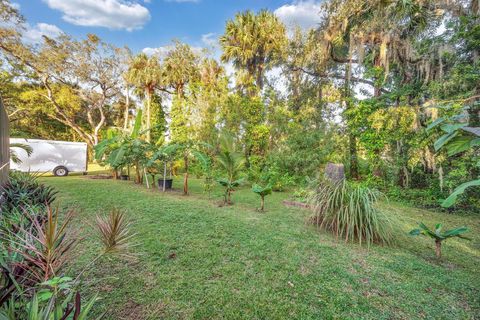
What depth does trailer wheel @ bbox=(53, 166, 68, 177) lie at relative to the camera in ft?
38.1

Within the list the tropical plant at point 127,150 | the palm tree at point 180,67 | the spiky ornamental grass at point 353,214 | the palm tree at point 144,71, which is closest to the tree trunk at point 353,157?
the spiky ornamental grass at point 353,214

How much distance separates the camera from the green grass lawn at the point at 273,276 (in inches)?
77.0

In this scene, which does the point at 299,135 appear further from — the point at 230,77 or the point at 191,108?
the point at 191,108

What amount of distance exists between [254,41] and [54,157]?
1305 centimetres

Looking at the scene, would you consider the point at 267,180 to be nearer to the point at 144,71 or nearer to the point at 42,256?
the point at 42,256

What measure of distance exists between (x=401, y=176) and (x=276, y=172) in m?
4.66

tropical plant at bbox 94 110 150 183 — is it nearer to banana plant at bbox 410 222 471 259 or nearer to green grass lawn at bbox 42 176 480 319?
green grass lawn at bbox 42 176 480 319

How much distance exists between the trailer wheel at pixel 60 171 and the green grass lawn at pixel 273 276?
10194 mm

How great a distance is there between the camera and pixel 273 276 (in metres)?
2.46

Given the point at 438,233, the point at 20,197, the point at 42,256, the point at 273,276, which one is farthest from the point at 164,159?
the point at 438,233

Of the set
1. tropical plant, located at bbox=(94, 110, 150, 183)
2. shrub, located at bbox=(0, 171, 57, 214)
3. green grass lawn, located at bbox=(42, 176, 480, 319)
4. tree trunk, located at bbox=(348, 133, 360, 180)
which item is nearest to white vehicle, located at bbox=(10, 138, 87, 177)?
tropical plant, located at bbox=(94, 110, 150, 183)

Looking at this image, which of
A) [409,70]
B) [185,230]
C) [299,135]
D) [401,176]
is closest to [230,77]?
[299,135]

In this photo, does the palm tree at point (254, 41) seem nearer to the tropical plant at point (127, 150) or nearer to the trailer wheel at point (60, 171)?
the tropical plant at point (127, 150)

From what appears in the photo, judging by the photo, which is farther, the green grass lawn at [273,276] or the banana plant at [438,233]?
the banana plant at [438,233]
